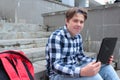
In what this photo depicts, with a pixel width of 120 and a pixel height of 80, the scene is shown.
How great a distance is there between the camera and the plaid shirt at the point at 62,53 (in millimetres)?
2033

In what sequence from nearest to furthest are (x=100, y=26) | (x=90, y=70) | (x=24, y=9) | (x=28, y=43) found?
1. (x=90, y=70)
2. (x=28, y=43)
3. (x=100, y=26)
4. (x=24, y=9)

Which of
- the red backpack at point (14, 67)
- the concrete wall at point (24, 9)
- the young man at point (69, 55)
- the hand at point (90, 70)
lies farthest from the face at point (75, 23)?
the concrete wall at point (24, 9)

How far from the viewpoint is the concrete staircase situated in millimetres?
3180

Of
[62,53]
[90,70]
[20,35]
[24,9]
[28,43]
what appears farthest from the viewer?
[24,9]

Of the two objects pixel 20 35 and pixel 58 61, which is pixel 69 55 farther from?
pixel 20 35

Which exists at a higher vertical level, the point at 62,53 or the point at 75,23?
the point at 75,23

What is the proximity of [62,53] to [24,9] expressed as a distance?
15.0 feet

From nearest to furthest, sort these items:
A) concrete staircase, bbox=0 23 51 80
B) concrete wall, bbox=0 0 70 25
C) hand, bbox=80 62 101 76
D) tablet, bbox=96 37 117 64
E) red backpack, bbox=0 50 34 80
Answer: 1. red backpack, bbox=0 50 34 80
2. hand, bbox=80 62 101 76
3. tablet, bbox=96 37 117 64
4. concrete staircase, bbox=0 23 51 80
5. concrete wall, bbox=0 0 70 25

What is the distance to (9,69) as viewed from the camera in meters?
1.83

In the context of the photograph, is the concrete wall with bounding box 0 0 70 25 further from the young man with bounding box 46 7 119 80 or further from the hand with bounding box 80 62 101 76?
the hand with bounding box 80 62 101 76

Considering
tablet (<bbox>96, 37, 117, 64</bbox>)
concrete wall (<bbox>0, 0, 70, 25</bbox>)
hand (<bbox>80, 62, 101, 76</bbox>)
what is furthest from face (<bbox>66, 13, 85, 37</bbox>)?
concrete wall (<bbox>0, 0, 70, 25</bbox>)

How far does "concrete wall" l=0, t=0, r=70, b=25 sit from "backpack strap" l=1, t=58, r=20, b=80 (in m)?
4.34

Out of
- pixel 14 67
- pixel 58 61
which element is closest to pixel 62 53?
pixel 58 61

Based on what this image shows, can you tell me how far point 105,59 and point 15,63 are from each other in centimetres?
88
